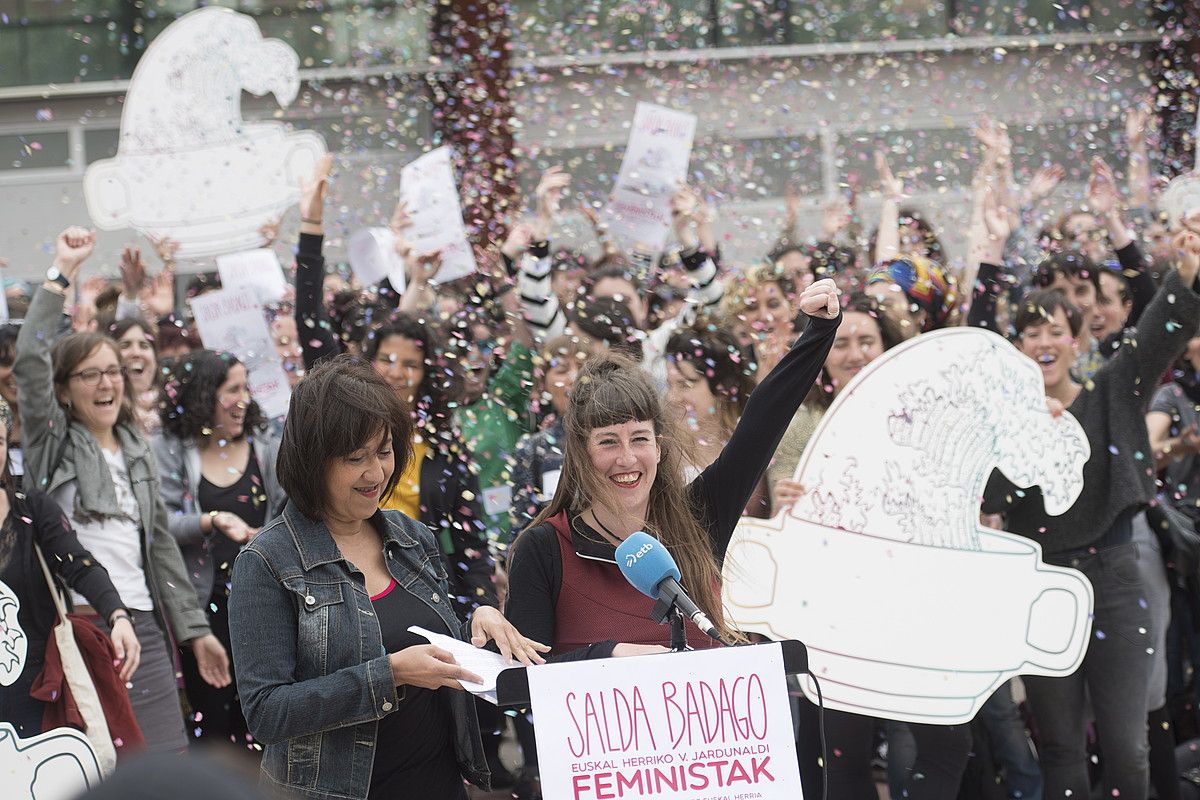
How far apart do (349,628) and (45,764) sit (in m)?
1.74

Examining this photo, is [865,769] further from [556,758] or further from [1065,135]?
[1065,135]

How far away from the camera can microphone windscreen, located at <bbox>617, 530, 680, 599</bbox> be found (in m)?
2.46

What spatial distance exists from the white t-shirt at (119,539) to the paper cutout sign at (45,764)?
74 centimetres

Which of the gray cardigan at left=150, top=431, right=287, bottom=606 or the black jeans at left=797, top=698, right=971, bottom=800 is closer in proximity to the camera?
the black jeans at left=797, top=698, right=971, bottom=800

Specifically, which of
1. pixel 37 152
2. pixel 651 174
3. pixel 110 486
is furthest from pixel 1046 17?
pixel 110 486

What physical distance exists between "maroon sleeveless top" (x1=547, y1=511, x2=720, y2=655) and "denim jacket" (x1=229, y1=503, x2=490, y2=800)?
1.44 ft

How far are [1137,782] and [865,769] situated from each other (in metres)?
0.92

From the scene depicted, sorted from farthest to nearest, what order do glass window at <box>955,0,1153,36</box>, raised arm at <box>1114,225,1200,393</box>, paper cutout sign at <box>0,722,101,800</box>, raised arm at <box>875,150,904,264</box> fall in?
glass window at <box>955,0,1153,36</box> < raised arm at <box>875,150,904,264</box> < raised arm at <box>1114,225,1200,393</box> < paper cutout sign at <box>0,722,101,800</box>

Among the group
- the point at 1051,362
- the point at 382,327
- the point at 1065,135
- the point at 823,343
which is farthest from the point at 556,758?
the point at 1065,135

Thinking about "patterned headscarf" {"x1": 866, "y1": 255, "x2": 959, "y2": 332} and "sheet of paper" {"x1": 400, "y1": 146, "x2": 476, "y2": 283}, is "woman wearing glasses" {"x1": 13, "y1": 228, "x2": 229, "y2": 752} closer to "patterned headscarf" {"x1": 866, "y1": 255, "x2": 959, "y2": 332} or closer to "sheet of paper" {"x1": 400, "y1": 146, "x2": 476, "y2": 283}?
"sheet of paper" {"x1": 400, "y1": 146, "x2": 476, "y2": 283}

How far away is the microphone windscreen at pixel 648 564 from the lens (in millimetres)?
2461

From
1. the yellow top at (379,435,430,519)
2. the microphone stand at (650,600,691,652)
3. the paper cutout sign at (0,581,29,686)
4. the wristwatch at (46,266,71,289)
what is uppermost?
the wristwatch at (46,266,71,289)

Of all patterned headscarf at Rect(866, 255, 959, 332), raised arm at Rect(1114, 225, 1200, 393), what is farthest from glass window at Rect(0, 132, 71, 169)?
raised arm at Rect(1114, 225, 1200, 393)

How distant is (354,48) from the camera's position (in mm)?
13102
